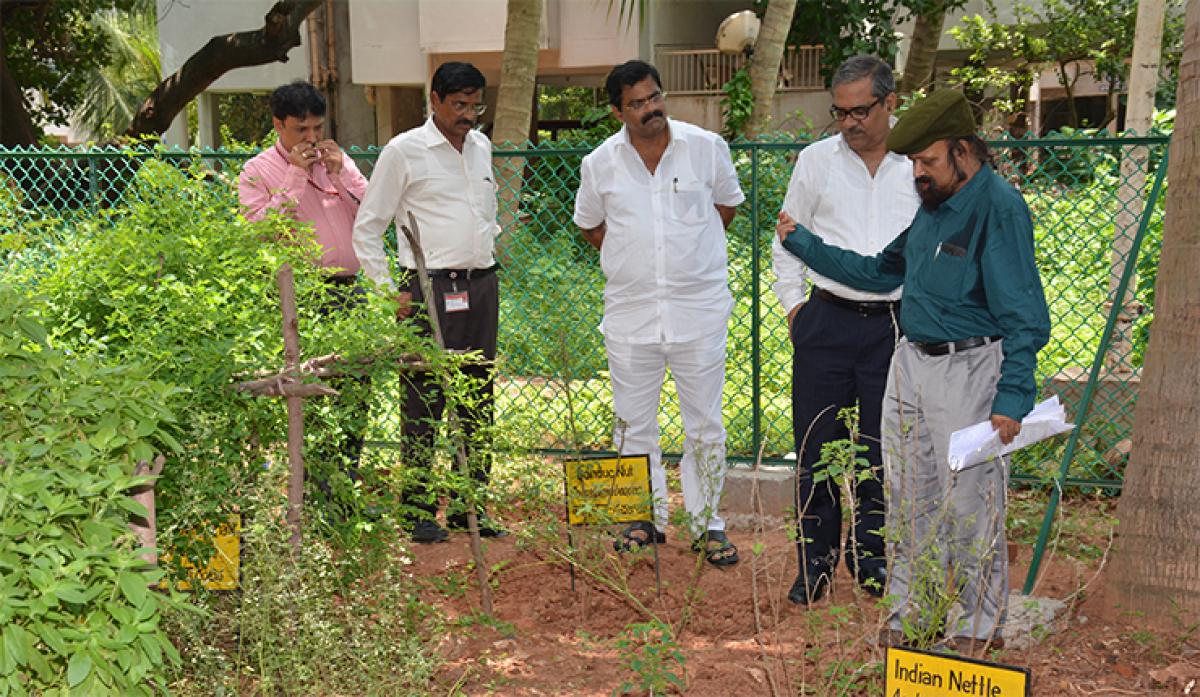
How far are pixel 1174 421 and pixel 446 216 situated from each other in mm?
2845

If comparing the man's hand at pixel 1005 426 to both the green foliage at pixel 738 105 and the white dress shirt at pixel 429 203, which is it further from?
the green foliage at pixel 738 105

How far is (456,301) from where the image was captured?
516cm

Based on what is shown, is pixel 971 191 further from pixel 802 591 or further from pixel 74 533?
pixel 74 533

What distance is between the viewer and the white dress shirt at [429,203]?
200 inches

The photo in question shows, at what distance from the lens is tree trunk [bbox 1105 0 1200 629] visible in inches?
152

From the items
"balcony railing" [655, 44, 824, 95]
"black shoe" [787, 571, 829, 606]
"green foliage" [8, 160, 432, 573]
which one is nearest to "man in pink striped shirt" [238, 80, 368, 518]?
"green foliage" [8, 160, 432, 573]

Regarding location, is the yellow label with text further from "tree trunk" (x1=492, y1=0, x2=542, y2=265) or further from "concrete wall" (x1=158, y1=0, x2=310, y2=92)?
"concrete wall" (x1=158, y1=0, x2=310, y2=92)

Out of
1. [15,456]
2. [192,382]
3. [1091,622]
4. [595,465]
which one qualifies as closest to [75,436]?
[15,456]

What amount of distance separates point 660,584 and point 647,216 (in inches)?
55.6

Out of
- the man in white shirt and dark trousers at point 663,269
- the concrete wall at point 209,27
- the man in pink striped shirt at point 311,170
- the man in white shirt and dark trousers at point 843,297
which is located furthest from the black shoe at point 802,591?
the concrete wall at point 209,27

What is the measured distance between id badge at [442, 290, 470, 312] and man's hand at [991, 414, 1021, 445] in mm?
2382

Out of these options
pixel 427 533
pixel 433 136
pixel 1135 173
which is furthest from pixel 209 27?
pixel 1135 173

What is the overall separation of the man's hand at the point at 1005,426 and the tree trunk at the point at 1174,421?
0.70m

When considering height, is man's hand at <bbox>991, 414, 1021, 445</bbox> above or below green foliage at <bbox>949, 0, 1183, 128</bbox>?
below
